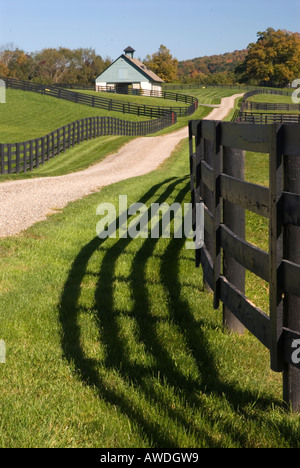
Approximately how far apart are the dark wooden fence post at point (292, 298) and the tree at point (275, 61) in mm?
130504

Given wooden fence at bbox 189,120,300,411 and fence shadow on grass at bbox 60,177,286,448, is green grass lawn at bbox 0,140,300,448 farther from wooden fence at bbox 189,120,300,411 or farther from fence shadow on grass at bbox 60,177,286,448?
wooden fence at bbox 189,120,300,411

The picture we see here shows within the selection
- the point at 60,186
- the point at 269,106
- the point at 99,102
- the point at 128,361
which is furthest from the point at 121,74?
the point at 128,361

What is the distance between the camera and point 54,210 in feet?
42.2

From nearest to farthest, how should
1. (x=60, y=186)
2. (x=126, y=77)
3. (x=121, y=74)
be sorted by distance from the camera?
(x=60, y=186)
(x=126, y=77)
(x=121, y=74)

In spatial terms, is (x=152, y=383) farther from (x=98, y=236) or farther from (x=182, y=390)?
(x=98, y=236)

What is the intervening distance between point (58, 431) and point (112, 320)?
6.88ft

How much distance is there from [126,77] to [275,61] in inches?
1895

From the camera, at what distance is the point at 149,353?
468 cm

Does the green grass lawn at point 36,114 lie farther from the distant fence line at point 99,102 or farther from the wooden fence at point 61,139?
the wooden fence at point 61,139

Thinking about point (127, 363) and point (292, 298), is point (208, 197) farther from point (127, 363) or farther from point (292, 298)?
point (292, 298)

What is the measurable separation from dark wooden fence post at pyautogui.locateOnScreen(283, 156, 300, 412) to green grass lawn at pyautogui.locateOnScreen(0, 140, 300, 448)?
0.45 ft

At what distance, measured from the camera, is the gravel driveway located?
12.0m

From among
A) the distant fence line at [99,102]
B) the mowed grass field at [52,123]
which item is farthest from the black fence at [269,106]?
the distant fence line at [99,102]
